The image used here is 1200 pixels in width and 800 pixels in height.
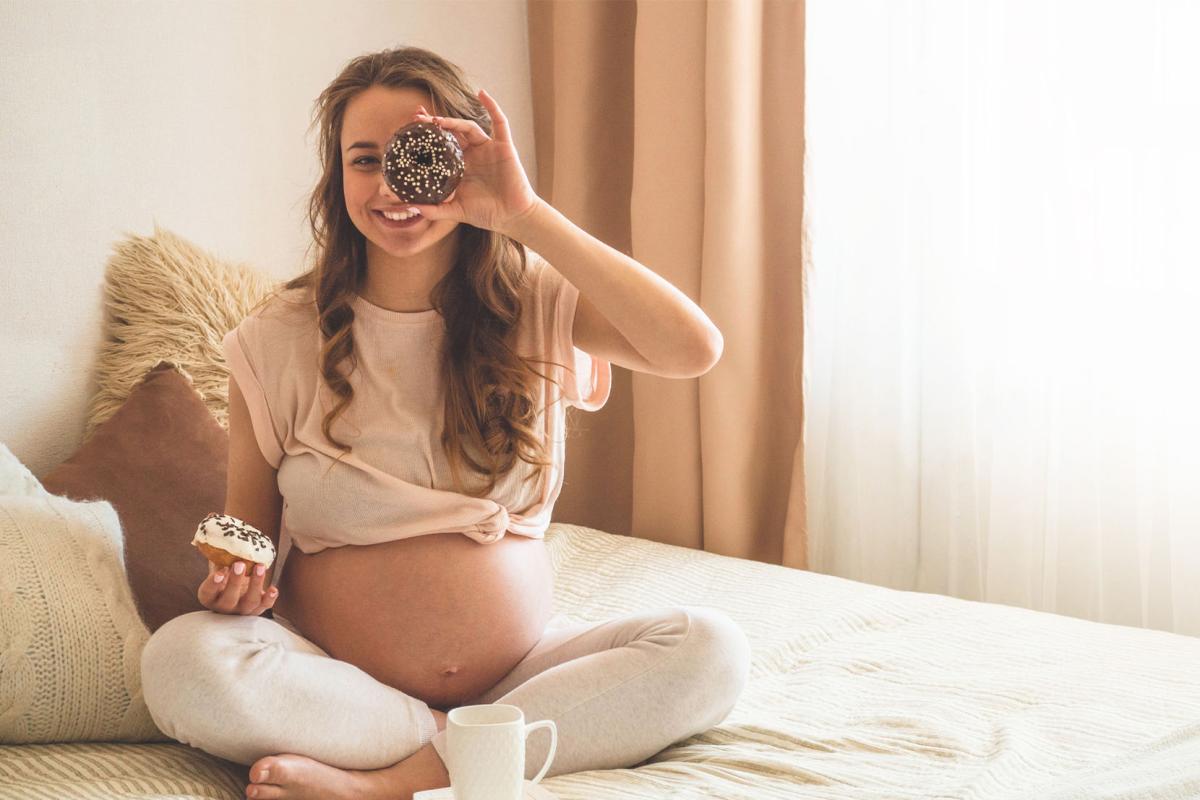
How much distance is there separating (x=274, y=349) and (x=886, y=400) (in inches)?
51.7

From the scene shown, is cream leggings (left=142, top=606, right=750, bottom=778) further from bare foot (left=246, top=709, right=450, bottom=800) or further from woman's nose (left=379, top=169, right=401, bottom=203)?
woman's nose (left=379, top=169, right=401, bottom=203)

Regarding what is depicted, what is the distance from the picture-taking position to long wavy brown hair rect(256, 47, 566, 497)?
1.42m

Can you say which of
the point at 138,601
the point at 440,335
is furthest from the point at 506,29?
the point at 138,601

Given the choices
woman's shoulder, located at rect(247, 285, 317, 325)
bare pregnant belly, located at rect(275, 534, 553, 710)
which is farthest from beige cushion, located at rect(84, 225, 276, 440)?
bare pregnant belly, located at rect(275, 534, 553, 710)

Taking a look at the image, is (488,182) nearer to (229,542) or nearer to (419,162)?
(419,162)

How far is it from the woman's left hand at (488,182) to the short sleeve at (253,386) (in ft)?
1.02

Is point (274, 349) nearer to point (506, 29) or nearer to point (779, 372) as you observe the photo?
point (779, 372)

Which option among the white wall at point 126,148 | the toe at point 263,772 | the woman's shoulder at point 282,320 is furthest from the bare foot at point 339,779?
the white wall at point 126,148

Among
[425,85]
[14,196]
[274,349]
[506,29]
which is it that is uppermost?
[506,29]

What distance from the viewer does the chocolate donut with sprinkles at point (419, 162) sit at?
1260 millimetres

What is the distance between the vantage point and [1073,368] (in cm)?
206

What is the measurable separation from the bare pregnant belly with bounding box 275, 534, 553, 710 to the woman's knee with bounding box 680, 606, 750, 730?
0.23 metres

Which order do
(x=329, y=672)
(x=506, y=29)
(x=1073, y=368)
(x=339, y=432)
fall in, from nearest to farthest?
(x=329, y=672)
(x=339, y=432)
(x=1073, y=368)
(x=506, y=29)

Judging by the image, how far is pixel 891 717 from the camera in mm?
1348
